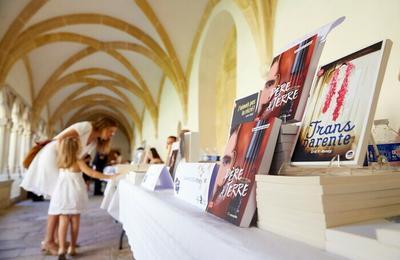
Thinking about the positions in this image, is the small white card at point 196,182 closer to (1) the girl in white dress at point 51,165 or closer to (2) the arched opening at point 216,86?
(1) the girl in white dress at point 51,165

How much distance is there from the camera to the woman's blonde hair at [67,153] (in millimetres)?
2729

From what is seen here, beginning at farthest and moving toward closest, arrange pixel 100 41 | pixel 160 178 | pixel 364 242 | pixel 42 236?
pixel 100 41 < pixel 42 236 < pixel 160 178 < pixel 364 242

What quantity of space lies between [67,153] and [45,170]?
36cm

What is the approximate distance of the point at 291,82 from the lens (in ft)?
2.94

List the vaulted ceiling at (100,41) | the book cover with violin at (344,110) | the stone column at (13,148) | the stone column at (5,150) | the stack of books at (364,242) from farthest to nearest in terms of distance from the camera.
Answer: the stone column at (13,148) < the stone column at (5,150) < the vaulted ceiling at (100,41) < the book cover with violin at (344,110) < the stack of books at (364,242)

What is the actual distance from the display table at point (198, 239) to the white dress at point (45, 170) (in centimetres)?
178

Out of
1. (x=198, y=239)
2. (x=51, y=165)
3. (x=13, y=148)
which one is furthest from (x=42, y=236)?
(x=13, y=148)

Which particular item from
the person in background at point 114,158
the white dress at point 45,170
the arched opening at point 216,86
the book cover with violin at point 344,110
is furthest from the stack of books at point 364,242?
the person in background at point 114,158

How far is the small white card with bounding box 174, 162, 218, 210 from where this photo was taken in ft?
3.45

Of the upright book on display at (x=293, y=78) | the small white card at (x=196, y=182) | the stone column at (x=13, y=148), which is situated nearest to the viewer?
the upright book on display at (x=293, y=78)

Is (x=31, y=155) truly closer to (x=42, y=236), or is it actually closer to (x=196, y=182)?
(x=42, y=236)

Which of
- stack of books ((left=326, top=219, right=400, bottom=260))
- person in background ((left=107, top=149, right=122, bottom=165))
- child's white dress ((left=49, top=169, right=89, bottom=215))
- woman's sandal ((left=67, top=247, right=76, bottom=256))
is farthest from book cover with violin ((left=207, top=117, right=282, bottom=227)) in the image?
person in background ((left=107, top=149, right=122, bottom=165))

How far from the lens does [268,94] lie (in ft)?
3.31

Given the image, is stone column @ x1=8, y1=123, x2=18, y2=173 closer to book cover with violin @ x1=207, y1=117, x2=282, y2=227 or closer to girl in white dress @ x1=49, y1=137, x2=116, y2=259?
girl in white dress @ x1=49, y1=137, x2=116, y2=259
